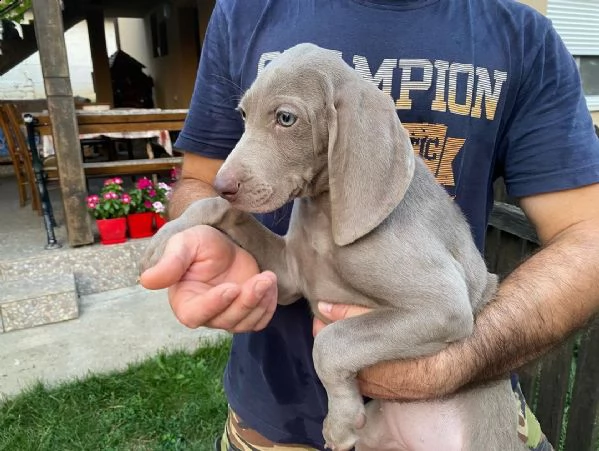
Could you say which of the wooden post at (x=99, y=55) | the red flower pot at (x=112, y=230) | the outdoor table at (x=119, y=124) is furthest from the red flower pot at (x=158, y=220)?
the wooden post at (x=99, y=55)

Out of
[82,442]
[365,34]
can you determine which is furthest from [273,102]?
[82,442]

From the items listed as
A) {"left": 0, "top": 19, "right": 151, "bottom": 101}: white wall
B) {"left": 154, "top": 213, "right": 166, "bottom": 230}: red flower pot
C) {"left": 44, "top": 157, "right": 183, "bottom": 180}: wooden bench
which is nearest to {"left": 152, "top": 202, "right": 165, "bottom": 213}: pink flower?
{"left": 154, "top": 213, "right": 166, "bottom": 230}: red flower pot

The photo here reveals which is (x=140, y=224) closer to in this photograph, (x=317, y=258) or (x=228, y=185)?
(x=317, y=258)

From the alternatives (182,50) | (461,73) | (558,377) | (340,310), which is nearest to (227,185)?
(340,310)

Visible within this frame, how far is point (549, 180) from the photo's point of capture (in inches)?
80.0

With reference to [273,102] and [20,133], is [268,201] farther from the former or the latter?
[20,133]

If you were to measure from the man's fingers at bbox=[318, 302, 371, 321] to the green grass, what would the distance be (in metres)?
2.57

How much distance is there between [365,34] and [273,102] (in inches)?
21.6

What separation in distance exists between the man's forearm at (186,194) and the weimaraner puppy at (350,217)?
0.36 metres

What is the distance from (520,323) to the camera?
1.90m

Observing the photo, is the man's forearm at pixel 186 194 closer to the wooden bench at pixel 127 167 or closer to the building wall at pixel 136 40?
the wooden bench at pixel 127 167

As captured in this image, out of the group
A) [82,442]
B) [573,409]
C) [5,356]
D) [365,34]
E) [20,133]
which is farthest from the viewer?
[20,133]

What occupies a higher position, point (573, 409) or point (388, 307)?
point (388, 307)

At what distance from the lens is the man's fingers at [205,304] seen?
1.62 meters
